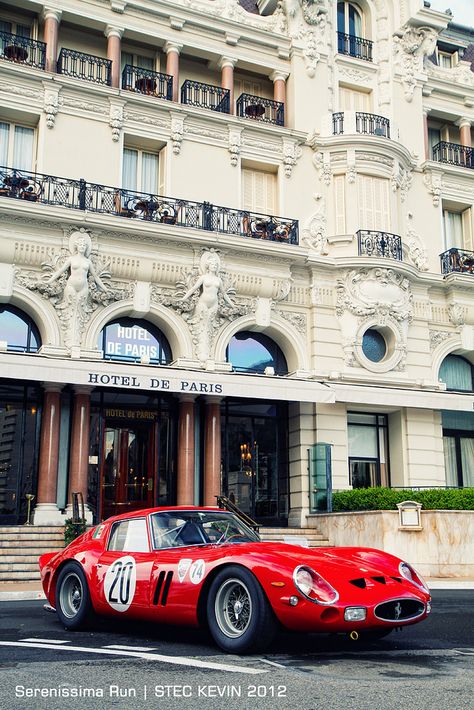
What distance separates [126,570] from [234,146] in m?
16.7

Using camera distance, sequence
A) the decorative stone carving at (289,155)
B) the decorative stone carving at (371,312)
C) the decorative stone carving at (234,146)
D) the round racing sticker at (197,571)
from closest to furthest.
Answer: the round racing sticker at (197,571) < the decorative stone carving at (371,312) < the decorative stone carving at (234,146) < the decorative stone carving at (289,155)

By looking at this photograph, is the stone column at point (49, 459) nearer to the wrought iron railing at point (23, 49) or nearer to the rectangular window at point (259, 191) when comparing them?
the rectangular window at point (259, 191)

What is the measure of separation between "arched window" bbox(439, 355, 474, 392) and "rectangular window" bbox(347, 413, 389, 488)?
111 inches

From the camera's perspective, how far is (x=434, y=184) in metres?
24.2

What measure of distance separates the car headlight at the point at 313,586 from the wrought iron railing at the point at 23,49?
57.7 ft

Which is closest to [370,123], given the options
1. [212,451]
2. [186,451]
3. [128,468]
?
[212,451]

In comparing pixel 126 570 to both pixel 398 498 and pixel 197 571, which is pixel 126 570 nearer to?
pixel 197 571

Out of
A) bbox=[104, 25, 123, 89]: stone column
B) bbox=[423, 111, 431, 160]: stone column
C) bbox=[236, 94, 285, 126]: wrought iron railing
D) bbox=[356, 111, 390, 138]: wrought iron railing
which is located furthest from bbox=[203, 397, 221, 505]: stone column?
bbox=[423, 111, 431, 160]: stone column

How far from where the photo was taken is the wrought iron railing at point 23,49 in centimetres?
2006

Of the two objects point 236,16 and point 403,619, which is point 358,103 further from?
point 403,619

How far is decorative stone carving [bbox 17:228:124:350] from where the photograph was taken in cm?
1852

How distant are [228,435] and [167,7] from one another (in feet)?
39.5

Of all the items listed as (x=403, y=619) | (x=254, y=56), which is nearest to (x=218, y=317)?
(x=254, y=56)

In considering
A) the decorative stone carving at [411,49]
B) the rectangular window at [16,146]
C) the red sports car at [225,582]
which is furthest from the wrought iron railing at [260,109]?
the red sports car at [225,582]
